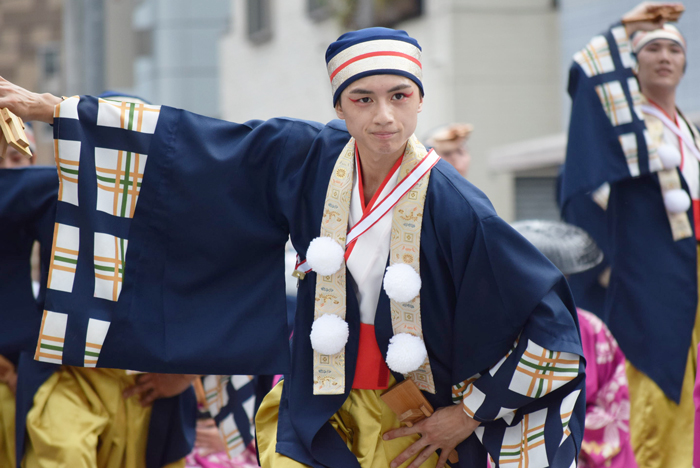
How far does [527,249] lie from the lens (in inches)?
96.0

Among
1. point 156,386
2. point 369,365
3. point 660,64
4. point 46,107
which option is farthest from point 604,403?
point 46,107

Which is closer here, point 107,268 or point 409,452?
point 409,452

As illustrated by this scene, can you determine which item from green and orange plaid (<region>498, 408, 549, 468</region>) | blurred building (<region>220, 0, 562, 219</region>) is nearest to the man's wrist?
green and orange plaid (<region>498, 408, 549, 468</region>)

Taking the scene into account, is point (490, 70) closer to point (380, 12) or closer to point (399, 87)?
point (380, 12)

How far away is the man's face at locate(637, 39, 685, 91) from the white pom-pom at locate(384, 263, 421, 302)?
7.26ft

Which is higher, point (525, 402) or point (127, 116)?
point (127, 116)

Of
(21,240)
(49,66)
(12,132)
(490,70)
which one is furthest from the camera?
(49,66)

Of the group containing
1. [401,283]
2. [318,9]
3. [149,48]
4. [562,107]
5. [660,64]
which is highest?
[149,48]

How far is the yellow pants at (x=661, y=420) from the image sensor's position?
402cm

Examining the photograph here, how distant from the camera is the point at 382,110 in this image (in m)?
2.45

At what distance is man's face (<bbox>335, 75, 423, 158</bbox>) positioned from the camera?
2.46m

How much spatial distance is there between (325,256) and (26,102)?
0.97 m

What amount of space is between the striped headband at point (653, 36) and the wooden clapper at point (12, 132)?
279 cm

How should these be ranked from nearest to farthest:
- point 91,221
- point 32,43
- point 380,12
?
point 91,221 → point 380,12 → point 32,43
